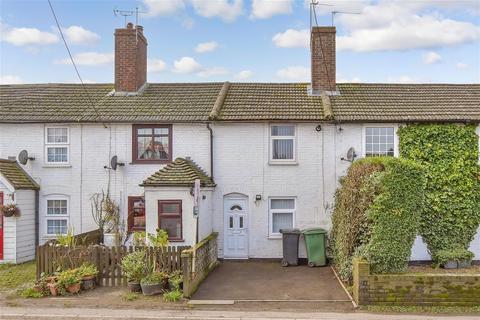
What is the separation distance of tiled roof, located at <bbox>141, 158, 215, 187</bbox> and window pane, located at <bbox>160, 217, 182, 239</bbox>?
119 centimetres

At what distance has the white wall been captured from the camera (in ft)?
58.8

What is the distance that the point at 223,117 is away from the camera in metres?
17.7

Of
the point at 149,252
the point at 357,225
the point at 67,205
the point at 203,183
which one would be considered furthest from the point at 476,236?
the point at 67,205

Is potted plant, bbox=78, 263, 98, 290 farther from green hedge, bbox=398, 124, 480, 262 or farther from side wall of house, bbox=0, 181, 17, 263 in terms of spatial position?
green hedge, bbox=398, 124, 480, 262

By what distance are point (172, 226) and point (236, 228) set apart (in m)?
2.90

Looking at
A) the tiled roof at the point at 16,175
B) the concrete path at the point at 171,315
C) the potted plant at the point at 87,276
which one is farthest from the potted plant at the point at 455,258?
the tiled roof at the point at 16,175

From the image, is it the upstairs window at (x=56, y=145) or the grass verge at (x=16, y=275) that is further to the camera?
the upstairs window at (x=56, y=145)

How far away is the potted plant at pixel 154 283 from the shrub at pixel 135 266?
27 cm

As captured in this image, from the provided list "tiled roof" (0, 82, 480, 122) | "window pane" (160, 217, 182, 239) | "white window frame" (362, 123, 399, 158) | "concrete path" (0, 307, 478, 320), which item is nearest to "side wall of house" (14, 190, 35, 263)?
"tiled roof" (0, 82, 480, 122)

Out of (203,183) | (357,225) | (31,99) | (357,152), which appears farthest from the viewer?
(31,99)

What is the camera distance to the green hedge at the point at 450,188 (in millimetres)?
16578

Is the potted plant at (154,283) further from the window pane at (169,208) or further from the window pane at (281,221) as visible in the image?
the window pane at (281,221)

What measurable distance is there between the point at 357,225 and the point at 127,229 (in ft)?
29.9

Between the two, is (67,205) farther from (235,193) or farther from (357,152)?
(357,152)
